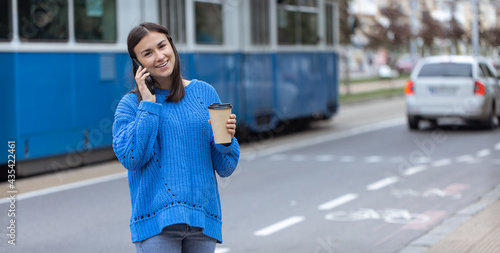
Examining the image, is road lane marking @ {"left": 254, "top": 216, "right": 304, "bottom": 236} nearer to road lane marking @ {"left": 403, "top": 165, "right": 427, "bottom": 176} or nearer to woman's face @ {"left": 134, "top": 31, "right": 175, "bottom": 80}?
road lane marking @ {"left": 403, "top": 165, "right": 427, "bottom": 176}

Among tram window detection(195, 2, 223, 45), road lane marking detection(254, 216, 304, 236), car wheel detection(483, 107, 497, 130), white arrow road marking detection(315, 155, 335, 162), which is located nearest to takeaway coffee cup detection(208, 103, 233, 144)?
road lane marking detection(254, 216, 304, 236)

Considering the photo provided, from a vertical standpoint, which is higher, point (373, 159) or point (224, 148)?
point (224, 148)

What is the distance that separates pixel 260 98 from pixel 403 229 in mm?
8985

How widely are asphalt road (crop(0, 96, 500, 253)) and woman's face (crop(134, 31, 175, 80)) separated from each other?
12.9 ft

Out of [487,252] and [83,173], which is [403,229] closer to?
[487,252]

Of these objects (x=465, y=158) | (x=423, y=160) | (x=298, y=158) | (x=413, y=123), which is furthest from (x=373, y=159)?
(x=413, y=123)

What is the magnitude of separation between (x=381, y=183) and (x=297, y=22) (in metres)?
8.23

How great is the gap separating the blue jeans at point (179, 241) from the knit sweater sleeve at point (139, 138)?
0.30m

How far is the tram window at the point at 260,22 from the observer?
17047 mm

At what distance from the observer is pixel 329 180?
11812 mm

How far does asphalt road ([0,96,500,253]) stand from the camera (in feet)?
25.9

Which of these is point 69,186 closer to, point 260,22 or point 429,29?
point 260,22

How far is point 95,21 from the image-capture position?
43.3 feet

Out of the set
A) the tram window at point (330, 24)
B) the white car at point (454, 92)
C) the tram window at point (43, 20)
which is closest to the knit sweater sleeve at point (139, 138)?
the tram window at point (43, 20)
